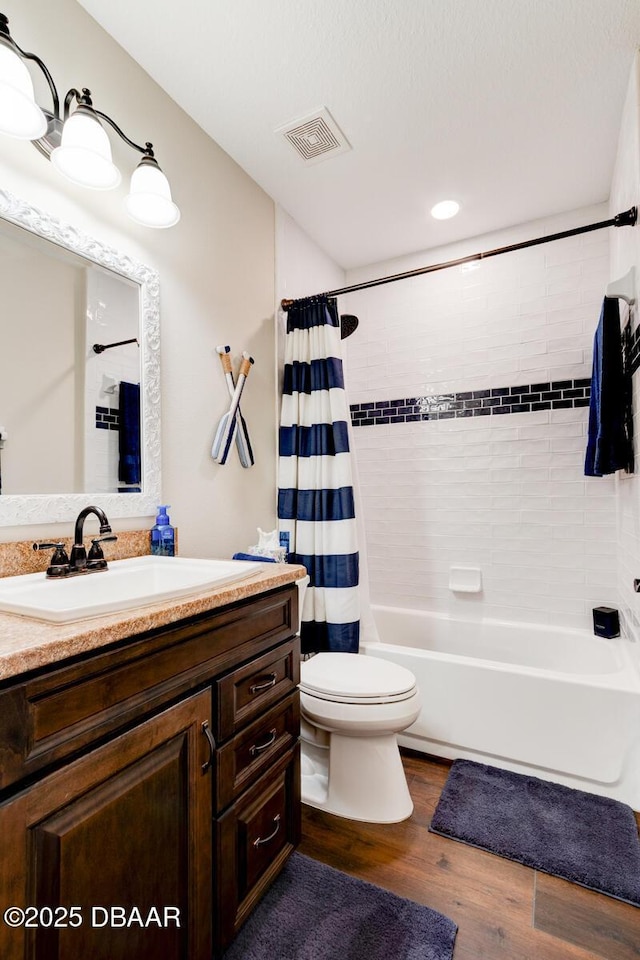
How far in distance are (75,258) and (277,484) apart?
4.07 ft

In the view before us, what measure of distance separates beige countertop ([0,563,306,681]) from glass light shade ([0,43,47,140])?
1.11 meters

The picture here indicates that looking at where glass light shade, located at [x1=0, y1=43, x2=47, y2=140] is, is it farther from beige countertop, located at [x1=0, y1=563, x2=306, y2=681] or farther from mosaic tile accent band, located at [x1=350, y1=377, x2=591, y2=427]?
mosaic tile accent band, located at [x1=350, y1=377, x2=591, y2=427]

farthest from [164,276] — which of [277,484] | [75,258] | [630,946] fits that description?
[630,946]

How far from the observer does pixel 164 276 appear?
5.33ft

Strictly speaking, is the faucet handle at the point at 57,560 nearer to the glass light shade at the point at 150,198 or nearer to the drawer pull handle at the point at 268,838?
the drawer pull handle at the point at 268,838

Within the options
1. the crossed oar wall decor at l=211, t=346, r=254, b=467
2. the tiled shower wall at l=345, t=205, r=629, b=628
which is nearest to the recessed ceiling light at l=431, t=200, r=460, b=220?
the tiled shower wall at l=345, t=205, r=629, b=628

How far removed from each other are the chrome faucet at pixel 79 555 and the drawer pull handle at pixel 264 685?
0.49 m

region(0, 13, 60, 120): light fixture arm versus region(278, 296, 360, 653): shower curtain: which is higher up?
region(0, 13, 60, 120): light fixture arm

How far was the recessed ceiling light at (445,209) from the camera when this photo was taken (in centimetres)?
231

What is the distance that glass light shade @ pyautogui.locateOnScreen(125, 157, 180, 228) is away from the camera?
1388 millimetres

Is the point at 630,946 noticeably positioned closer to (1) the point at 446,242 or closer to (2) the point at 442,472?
(2) the point at 442,472

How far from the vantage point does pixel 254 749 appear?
114cm

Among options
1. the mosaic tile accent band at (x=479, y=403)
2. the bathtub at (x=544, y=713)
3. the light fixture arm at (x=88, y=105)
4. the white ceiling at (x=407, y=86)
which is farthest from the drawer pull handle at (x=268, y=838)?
the white ceiling at (x=407, y=86)

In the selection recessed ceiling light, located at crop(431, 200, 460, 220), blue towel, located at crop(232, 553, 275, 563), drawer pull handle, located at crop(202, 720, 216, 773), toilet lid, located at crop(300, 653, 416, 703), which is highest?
recessed ceiling light, located at crop(431, 200, 460, 220)
